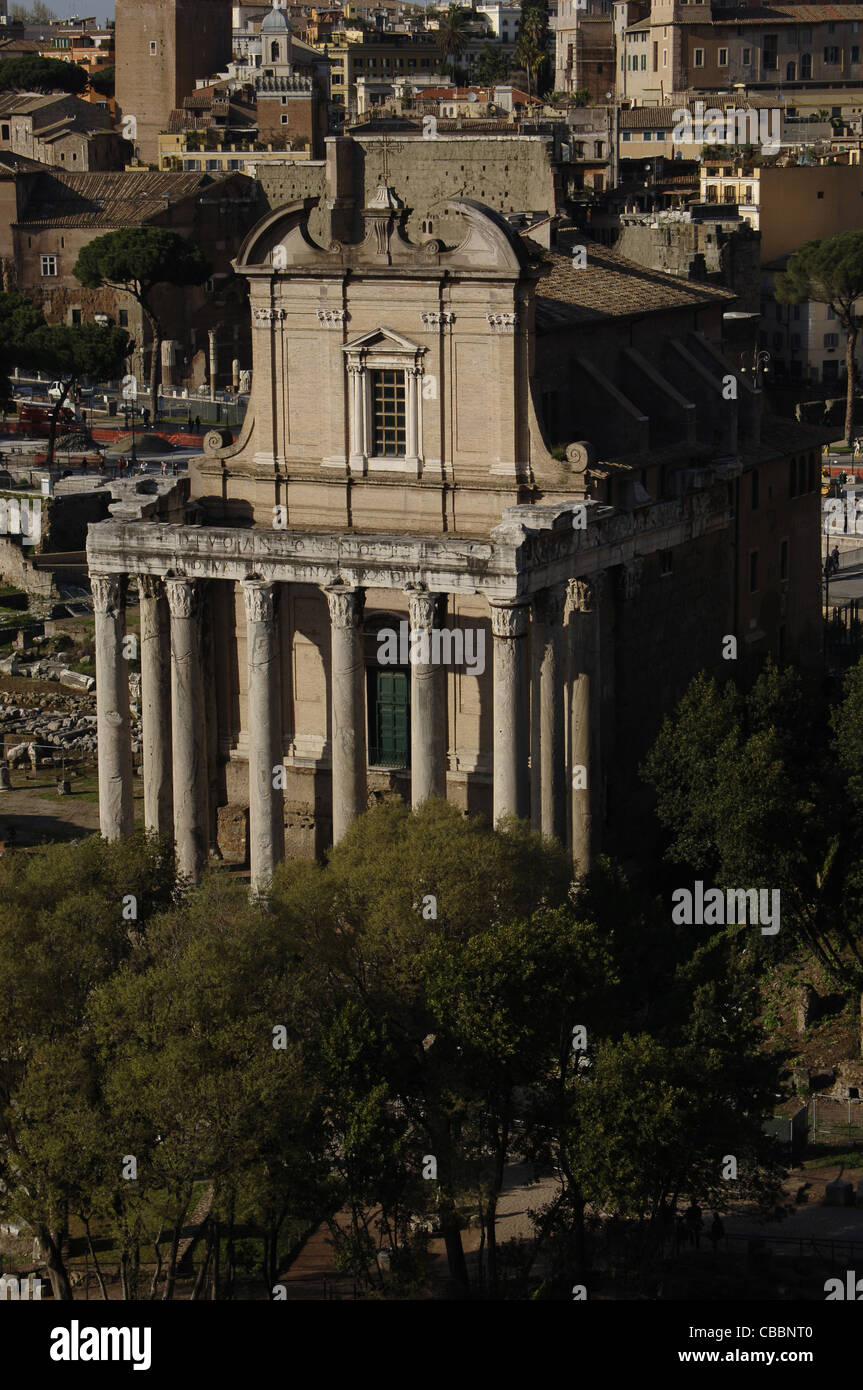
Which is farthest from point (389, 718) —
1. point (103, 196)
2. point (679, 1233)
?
point (103, 196)

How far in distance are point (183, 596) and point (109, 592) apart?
5.54 ft

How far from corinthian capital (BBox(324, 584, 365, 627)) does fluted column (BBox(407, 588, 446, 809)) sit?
43.4 inches

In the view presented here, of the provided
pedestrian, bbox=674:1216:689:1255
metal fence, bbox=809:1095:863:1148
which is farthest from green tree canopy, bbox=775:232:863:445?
pedestrian, bbox=674:1216:689:1255

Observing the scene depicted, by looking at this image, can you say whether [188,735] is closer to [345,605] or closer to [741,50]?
[345,605]

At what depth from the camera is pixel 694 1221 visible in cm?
4125

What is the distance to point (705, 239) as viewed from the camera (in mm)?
103750

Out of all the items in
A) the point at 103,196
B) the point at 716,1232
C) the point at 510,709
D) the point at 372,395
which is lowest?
the point at 716,1232

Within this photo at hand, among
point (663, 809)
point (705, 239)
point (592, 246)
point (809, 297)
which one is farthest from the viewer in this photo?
point (809, 297)

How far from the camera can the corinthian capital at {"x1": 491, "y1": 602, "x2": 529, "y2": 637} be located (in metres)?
49.4

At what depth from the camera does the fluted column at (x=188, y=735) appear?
5372cm

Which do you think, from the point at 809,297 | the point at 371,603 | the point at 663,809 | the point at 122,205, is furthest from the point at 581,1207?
the point at 122,205

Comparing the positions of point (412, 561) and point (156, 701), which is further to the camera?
point (156, 701)

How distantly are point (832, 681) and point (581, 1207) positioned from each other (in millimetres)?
22267

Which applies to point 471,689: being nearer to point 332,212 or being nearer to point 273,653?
point 273,653
